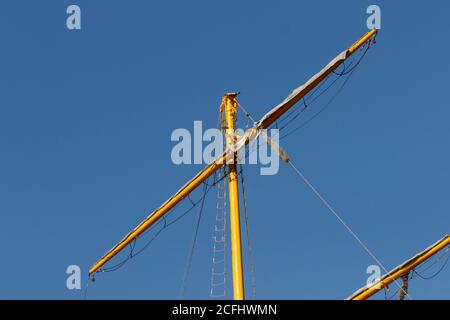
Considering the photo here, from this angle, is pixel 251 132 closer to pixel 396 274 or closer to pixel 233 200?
pixel 233 200

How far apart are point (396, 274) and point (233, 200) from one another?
14.0 m

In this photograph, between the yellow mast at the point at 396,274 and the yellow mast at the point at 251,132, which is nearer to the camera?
the yellow mast at the point at 251,132

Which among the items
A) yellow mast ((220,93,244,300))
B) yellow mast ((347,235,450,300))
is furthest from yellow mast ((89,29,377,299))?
yellow mast ((347,235,450,300))

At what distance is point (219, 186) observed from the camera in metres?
36.2

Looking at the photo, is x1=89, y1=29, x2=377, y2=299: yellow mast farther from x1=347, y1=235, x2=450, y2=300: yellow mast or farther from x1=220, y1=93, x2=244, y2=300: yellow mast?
x1=347, y1=235, x2=450, y2=300: yellow mast

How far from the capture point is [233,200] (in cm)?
3431

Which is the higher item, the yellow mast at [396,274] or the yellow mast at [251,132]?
the yellow mast at [251,132]

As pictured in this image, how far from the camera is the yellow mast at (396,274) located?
140 ft

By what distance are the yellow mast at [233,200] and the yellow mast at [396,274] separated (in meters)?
12.5

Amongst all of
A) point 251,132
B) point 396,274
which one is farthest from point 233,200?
point 396,274

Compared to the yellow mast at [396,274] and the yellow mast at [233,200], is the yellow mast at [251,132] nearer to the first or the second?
the yellow mast at [233,200]

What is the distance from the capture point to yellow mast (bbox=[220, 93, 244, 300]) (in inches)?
1230

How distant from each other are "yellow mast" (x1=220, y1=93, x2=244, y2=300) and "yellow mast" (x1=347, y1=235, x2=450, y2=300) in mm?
12481

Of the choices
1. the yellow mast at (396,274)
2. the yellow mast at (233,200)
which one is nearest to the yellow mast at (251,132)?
the yellow mast at (233,200)
